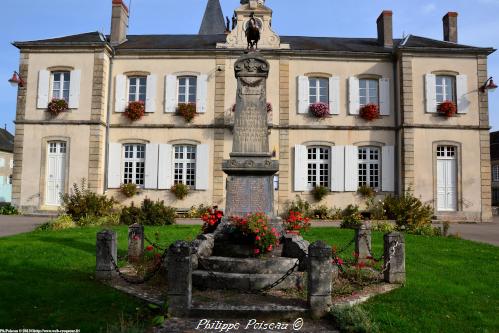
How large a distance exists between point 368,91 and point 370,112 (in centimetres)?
117

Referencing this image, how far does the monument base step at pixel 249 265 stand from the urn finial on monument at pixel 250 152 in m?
1.24

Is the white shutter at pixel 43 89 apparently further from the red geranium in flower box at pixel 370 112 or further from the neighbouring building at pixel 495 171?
the neighbouring building at pixel 495 171

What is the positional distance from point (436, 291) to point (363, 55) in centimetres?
1399

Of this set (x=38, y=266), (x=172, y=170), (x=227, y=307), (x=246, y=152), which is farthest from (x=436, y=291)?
A: (x=172, y=170)

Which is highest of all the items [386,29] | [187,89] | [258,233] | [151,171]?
[386,29]

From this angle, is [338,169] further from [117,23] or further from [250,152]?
[117,23]

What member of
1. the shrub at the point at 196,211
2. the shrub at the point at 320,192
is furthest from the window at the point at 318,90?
the shrub at the point at 196,211

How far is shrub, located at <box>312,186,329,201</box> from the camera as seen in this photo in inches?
687

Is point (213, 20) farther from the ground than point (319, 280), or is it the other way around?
point (213, 20)

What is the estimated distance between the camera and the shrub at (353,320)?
443 centimetres

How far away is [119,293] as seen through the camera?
573 centimetres

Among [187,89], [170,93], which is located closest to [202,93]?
[187,89]

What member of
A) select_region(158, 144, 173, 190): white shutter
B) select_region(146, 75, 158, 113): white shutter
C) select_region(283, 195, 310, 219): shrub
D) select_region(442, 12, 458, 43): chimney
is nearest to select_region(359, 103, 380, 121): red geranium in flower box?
select_region(283, 195, 310, 219): shrub

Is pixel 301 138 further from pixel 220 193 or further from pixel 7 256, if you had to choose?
pixel 7 256
